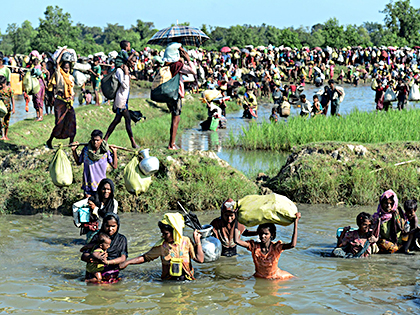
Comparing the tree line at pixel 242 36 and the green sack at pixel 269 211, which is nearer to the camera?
the green sack at pixel 269 211

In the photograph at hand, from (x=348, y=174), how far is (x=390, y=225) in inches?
107

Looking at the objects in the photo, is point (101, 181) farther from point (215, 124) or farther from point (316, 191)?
point (215, 124)

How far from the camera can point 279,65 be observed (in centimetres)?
3428

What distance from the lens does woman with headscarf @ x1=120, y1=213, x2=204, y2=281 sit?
189 inches

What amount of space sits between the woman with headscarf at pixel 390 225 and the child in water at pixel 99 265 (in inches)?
117

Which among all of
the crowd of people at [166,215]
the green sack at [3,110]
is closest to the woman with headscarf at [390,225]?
the crowd of people at [166,215]

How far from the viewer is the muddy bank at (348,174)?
8578 millimetres

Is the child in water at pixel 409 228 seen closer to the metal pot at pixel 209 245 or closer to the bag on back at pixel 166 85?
the metal pot at pixel 209 245

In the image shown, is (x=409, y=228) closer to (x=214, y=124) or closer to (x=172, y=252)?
(x=172, y=252)

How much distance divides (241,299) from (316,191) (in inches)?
164

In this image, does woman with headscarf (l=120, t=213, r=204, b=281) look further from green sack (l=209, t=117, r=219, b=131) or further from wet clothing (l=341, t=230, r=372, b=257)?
green sack (l=209, t=117, r=219, b=131)

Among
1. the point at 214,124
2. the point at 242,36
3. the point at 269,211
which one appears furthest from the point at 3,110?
the point at 242,36

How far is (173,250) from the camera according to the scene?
489 centimetres

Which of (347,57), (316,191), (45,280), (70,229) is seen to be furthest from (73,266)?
(347,57)
